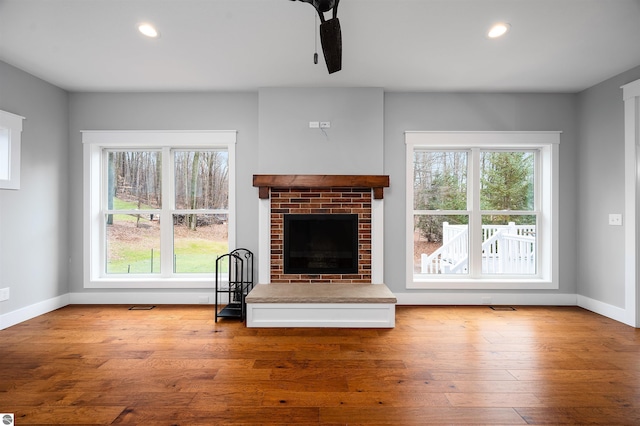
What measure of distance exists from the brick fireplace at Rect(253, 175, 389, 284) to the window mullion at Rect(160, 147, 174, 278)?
1.29 m

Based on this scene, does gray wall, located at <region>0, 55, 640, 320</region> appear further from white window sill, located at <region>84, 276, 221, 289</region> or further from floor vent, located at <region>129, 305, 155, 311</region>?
floor vent, located at <region>129, 305, 155, 311</region>

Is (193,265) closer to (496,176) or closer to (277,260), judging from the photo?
(277,260)

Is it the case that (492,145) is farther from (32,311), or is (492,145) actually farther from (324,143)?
(32,311)

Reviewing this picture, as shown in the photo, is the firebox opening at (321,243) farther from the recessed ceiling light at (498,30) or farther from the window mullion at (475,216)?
the recessed ceiling light at (498,30)

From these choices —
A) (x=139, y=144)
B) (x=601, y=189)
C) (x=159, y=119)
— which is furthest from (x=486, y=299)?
(x=139, y=144)

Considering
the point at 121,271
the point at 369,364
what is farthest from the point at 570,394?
the point at 121,271

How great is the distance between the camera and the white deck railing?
4344mm

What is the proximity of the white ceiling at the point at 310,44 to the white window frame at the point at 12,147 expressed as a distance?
1.87 feet

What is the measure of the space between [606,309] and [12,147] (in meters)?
6.62

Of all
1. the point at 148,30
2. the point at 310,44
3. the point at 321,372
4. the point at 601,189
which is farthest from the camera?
the point at 601,189

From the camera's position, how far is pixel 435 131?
4.13m

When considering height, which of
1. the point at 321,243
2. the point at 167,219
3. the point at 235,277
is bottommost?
the point at 235,277

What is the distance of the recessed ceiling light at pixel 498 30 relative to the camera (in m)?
2.66

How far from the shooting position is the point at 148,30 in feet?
8.94
